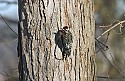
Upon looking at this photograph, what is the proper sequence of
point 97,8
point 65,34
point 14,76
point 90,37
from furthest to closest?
point 97,8
point 14,76
point 90,37
point 65,34

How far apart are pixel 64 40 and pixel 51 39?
7 cm

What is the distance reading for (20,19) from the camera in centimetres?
222

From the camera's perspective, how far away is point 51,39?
211 cm

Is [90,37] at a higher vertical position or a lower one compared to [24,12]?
lower

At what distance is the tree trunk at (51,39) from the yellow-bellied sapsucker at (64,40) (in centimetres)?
2

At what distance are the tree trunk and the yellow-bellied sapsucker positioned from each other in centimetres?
2

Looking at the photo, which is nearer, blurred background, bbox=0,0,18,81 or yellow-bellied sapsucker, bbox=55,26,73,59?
yellow-bellied sapsucker, bbox=55,26,73,59

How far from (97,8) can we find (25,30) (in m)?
4.88

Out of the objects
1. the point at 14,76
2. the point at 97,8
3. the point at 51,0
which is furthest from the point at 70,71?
the point at 97,8

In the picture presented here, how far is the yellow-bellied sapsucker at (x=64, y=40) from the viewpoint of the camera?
2104 millimetres

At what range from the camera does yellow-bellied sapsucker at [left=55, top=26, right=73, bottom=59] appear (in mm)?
2104

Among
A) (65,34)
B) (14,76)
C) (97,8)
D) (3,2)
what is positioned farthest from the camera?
(97,8)

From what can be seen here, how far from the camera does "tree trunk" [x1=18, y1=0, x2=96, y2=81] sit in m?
2.11

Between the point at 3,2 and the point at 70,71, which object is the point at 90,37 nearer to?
the point at 70,71
